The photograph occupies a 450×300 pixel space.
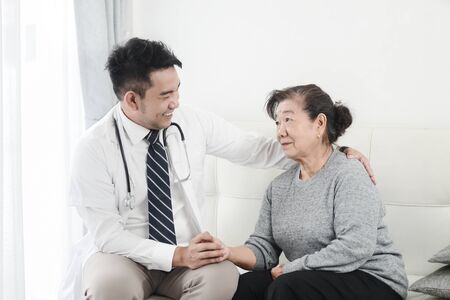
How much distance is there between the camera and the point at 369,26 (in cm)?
268

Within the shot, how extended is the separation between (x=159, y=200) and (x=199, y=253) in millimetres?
246

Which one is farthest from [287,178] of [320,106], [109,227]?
[109,227]

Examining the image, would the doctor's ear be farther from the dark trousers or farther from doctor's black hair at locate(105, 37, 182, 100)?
the dark trousers

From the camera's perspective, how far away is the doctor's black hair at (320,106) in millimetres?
2188

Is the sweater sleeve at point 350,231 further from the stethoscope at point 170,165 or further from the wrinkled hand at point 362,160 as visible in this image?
the stethoscope at point 170,165

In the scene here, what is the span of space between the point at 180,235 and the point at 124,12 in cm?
126

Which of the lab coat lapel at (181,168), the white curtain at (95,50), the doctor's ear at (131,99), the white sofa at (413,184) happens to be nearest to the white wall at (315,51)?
the white sofa at (413,184)

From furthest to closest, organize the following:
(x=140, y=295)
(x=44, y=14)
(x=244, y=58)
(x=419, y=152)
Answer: (x=244, y=58), (x=44, y=14), (x=419, y=152), (x=140, y=295)

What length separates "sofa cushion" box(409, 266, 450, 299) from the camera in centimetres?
198

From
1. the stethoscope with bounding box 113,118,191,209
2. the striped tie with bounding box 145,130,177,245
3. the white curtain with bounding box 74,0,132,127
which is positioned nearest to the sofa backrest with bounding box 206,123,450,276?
the stethoscope with bounding box 113,118,191,209

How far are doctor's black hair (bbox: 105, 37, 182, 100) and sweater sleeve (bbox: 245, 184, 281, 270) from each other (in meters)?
0.59

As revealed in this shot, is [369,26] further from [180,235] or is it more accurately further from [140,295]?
[140,295]

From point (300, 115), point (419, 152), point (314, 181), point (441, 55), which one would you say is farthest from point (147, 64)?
point (441, 55)

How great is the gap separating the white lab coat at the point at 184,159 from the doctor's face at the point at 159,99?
10 cm
